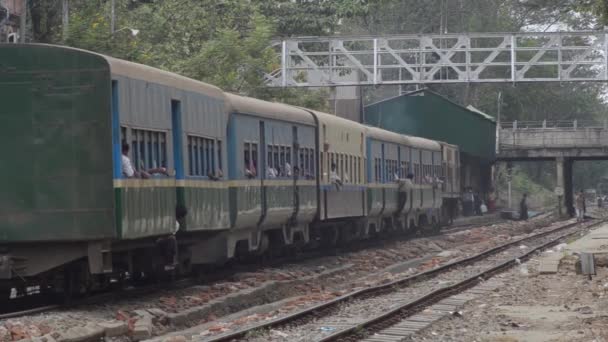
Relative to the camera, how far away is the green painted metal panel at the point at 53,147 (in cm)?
1344

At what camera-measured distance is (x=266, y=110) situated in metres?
21.0

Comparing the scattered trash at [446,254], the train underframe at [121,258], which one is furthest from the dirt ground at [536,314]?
the scattered trash at [446,254]

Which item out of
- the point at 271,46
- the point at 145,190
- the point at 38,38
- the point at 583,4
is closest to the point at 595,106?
the point at 271,46

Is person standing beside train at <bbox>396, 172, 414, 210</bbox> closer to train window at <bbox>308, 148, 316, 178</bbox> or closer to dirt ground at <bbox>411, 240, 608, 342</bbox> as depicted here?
train window at <bbox>308, 148, 316, 178</bbox>

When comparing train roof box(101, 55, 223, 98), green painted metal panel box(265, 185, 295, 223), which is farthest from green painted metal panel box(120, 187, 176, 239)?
green painted metal panel box(265, 185, 295, 223)

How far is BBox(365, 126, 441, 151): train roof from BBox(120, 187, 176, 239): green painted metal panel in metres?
15.3

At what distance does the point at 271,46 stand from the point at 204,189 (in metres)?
20.8

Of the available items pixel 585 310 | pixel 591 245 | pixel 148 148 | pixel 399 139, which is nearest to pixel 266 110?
pixel 148 148

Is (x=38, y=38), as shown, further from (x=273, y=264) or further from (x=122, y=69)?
(x=122, y=69)

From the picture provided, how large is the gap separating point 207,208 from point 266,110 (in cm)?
430

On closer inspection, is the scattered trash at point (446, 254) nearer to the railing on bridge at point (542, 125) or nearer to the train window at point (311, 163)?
the train window at point (311, 163)

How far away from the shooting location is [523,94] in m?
84.5

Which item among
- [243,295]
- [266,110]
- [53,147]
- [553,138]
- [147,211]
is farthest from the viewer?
[553,138]

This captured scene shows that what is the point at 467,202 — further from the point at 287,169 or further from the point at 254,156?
the point at 254,156
